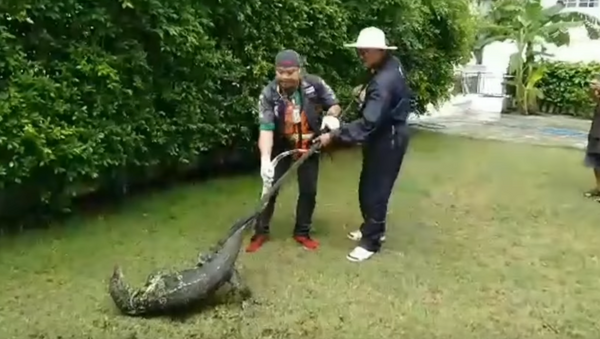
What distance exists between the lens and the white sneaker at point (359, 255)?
18.3 ft

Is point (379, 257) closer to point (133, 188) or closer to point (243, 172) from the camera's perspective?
point (133, 188)

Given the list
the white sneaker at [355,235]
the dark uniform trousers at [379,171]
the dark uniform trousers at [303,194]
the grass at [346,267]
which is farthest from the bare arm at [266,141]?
the white sneaker at [355,235]

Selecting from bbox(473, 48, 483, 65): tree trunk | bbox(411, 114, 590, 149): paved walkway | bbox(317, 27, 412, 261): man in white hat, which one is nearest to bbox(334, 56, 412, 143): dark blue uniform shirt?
bbox(317, 27, 412, 261): man in white hat

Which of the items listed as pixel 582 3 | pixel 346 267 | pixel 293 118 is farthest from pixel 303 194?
pixel 582 3

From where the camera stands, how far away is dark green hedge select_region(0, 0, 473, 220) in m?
5.62

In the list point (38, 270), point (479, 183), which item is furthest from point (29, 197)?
point (479, 183)

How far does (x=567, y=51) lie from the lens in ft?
69.8

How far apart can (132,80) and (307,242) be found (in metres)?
2.15

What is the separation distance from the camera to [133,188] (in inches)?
306

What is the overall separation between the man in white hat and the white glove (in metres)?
0.05

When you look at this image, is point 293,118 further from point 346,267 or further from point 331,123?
point 346,267

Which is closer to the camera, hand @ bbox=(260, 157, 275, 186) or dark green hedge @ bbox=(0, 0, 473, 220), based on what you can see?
hand @ bbox=(260, 157, 275, 186)

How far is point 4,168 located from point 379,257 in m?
2.86

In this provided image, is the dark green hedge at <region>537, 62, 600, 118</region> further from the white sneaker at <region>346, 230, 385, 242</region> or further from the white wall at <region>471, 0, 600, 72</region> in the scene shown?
the white sneaker at <region>346, 230, 385, 242</region>
